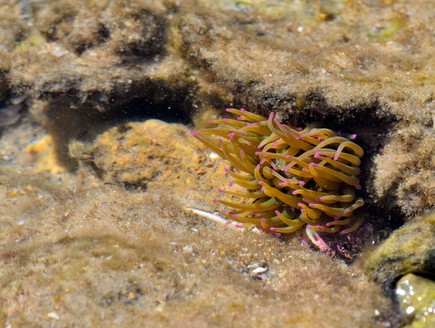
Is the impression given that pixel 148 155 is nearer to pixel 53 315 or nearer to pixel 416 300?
pixel 53 315

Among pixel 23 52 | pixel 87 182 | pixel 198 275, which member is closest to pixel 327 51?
pixel 198 275

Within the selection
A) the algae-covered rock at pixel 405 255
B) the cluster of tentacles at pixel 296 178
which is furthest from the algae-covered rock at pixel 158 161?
the algae-covered rock at pixel 405 255

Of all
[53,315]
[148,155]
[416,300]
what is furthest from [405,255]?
[148,155]

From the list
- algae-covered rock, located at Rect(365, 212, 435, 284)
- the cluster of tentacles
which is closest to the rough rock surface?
algae-covered rock, located at Rect(365, 212, 435, 284)

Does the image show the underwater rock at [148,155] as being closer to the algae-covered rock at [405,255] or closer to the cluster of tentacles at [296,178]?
the cluster of tentacles at [296,178]

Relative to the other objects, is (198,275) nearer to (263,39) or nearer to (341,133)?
(341,133)

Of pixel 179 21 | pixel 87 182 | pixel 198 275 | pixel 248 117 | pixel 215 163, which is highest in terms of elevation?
pixel 179 21
